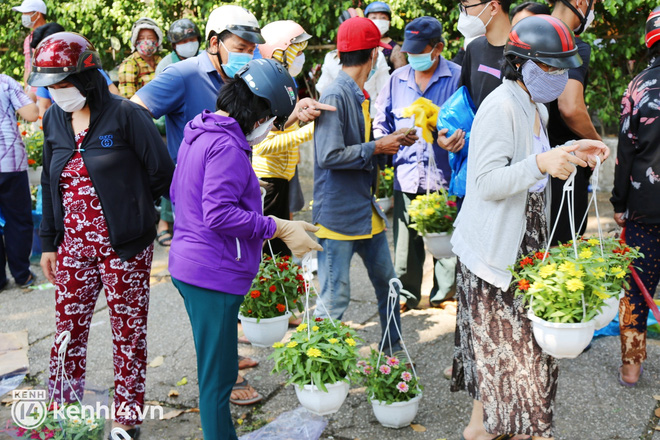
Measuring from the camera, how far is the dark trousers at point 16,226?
6.25 metres

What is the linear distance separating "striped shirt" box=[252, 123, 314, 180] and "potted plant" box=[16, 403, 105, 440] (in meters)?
2.04

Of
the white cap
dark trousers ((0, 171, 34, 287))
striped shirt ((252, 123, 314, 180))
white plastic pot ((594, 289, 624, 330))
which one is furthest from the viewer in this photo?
the white cap

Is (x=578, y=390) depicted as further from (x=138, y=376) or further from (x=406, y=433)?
(x=138, y=376)

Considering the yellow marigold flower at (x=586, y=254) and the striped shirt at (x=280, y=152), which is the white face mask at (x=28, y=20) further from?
the yellow marigold flower at (x=586, y=254)

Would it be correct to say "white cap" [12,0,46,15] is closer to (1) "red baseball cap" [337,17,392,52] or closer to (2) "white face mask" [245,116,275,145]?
(1) "red baseball cap" [337,17,392,52]

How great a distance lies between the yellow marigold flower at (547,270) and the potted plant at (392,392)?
4.00ft

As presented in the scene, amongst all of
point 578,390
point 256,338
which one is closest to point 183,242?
point 256,338

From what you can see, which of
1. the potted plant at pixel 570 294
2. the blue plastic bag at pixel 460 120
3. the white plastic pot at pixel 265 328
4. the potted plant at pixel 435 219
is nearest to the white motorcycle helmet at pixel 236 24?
the blue plastic bag at pixel 460 120

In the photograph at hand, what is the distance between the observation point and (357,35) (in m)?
3.83

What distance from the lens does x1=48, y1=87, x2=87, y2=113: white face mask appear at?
325 cm

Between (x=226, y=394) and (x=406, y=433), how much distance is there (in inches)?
44.6

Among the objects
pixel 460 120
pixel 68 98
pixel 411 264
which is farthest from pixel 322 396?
pixel 411 264

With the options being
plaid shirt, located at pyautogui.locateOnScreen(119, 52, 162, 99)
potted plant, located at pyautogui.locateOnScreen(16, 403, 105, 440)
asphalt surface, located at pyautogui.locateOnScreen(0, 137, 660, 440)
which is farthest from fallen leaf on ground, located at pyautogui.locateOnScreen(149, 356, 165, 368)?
plaid shirt, located at pyautogui.locateOnScreen(119, 52, 162, 99)

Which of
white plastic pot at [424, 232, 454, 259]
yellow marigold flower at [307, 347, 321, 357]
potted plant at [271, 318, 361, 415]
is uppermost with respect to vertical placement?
white plastic pot at [424, 232, 454, 259]
